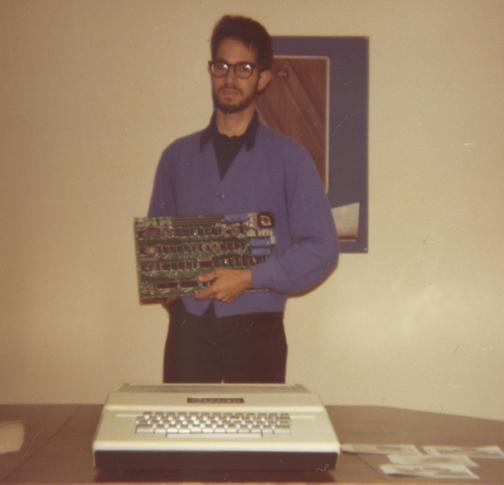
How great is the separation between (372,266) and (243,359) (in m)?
0.54

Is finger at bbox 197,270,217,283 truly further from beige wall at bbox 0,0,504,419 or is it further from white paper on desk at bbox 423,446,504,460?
white paper on desk at bbox 423,446,504,460

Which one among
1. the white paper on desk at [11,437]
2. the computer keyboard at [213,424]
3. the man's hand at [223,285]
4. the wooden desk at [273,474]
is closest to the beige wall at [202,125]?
the man's hand at [223,285]

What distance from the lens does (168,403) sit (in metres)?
1.54

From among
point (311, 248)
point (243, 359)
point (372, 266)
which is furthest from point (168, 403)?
point (372, 266)

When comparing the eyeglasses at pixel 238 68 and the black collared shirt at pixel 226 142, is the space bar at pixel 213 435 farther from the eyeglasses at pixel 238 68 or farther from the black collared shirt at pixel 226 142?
the eyeglasses at pixel 238 68

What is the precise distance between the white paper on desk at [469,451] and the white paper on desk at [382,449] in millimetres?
33

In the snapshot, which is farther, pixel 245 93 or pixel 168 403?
pixel 245 93

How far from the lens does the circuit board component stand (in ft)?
7.58

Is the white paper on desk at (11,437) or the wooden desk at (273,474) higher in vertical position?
the white paper on desk at (11,437)

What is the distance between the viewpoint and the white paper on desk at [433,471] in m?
1.39

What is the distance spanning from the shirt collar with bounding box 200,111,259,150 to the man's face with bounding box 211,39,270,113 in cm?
5

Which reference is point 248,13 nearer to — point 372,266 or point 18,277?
point 372,266

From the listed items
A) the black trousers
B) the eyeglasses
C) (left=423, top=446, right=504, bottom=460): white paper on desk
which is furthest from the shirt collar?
(left=423, top=446, right=504, bottom=460): white paper on desk

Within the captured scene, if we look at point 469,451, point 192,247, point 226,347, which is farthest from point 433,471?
point 192,247
